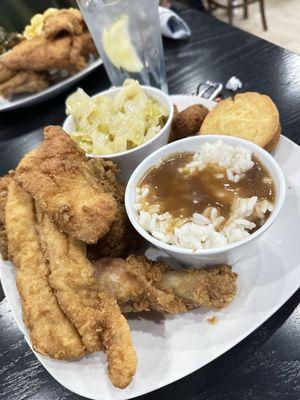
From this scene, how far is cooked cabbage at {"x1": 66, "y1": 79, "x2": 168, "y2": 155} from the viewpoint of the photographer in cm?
192

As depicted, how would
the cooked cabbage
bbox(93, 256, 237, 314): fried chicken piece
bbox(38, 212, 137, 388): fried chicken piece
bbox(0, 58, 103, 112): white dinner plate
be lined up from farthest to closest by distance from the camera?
bbox(0, 58, 103, 112): white dinner plate
the cooked cabbage
bbox(93, 256, 237, 314): fried chicken piece
bbox(38, 212, 137, 388): fried chicken piece

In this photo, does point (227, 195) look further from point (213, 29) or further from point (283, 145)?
point (213, 29)

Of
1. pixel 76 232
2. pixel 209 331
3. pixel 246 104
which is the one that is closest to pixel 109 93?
pixel 246 104

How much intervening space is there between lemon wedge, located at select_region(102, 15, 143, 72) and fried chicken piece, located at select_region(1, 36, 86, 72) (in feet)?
1.55

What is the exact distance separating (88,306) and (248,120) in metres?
1.11

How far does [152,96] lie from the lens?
2129 mm

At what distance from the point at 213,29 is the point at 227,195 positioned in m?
2.07

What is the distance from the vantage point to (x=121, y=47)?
238 centimetres

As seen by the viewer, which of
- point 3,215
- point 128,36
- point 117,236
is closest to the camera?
point 117,236

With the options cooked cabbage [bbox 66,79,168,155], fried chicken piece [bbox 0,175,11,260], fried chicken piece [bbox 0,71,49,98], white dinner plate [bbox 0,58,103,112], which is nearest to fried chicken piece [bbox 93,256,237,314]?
fried chicken piece [bbox 0,175,11,260]

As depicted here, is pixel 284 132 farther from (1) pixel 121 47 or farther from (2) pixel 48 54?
(2) pixel 48 54

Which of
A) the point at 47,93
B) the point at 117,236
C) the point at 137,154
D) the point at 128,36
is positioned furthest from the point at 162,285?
the point at 47,93

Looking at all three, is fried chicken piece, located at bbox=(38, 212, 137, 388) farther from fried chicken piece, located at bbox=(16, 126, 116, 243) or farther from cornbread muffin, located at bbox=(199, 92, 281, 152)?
cornbread muffin, located at bbox=(199, 92, 281, 152)

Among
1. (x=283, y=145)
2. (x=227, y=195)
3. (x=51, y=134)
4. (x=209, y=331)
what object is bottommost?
(x=209, y=331)
